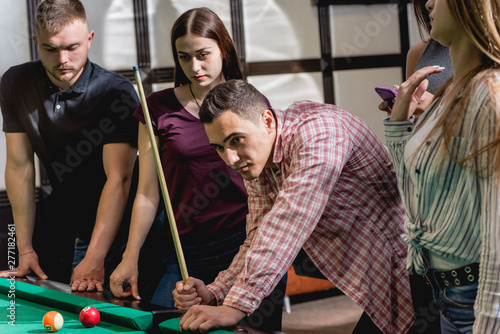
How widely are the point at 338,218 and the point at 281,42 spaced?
127 inches

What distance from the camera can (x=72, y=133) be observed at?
269 cm

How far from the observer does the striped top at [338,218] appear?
162cm

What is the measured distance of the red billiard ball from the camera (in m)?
1.72

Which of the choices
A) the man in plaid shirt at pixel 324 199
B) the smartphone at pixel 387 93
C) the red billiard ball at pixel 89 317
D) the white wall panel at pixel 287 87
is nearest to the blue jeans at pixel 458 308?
the man in plaid shirt at pixel 324 199

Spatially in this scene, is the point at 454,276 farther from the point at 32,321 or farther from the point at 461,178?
the point at 32,321

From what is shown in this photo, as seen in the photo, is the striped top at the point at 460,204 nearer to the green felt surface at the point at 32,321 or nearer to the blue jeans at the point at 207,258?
the green felt surface at the point at 32,321

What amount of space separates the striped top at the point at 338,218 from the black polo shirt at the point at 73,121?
1.04 m

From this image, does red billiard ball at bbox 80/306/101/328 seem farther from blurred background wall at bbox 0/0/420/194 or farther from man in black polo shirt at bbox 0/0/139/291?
blurred background wall at bbox 0/0/420/194

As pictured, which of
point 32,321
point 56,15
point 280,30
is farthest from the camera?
point 280,30

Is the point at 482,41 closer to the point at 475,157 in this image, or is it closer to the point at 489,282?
the point at 475,157

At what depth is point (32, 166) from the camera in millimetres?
2842

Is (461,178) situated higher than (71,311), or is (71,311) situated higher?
(461,178)

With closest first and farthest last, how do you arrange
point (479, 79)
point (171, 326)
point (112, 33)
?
point (479, 79) < point (171, 326) < point (112, 33)

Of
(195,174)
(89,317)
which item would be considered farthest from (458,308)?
(195,174)
